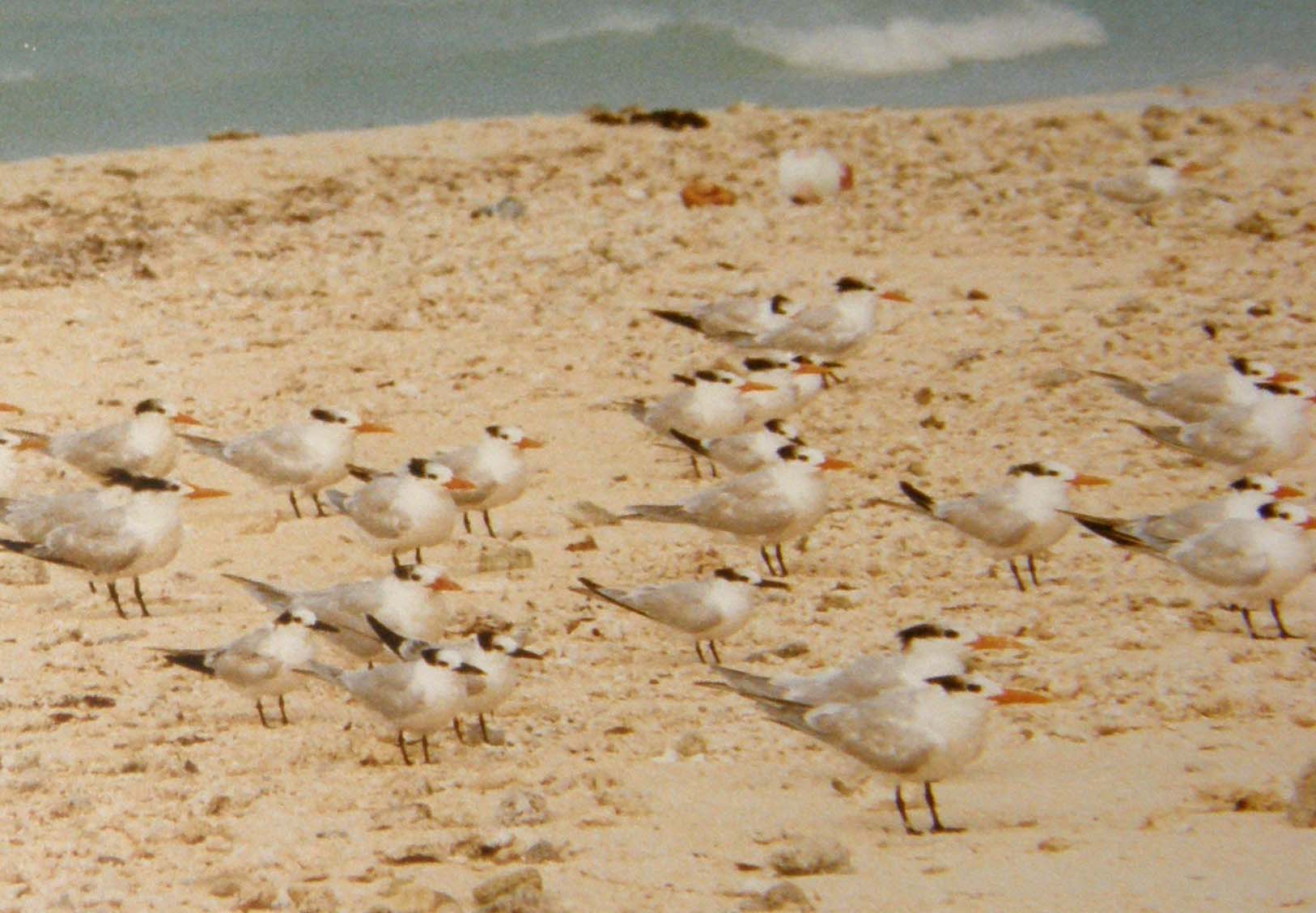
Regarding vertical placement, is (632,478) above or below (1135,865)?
below

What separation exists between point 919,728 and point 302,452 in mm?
3825

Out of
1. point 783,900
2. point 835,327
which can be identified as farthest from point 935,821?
point 835,327

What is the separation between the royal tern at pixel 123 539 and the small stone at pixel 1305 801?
396 centimetres

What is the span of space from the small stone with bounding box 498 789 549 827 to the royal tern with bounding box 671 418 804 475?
331 centimetres

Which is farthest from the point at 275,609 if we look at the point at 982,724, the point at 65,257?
the point at 65,257

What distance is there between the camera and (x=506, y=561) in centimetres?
784

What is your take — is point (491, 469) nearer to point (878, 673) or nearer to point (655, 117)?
point (878, 673)

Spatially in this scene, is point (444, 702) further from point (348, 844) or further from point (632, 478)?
point (632, 478)

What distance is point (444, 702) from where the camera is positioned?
231 inches

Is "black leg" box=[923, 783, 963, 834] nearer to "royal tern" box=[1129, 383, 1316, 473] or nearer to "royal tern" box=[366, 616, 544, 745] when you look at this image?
"royal tern" box=[366, 616, 544, 745]

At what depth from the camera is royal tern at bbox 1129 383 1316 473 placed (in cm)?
→ 854

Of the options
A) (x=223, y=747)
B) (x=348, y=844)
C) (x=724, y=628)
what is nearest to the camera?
(x=348, y=844)

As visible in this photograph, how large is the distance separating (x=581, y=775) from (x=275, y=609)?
173cm

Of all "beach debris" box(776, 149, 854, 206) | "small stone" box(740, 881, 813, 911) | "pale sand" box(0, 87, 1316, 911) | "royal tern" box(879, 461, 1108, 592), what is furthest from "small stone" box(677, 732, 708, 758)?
"beach debris" box(776, 149, 854, 206)
